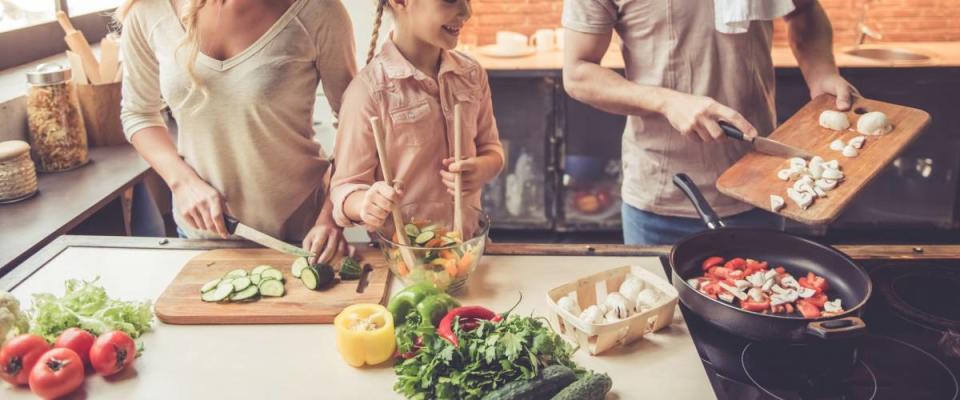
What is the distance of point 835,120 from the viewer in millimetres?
1837

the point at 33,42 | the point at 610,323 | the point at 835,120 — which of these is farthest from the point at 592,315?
the point at 33,42

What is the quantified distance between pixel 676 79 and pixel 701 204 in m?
0.43

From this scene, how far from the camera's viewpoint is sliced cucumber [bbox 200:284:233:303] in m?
1.45

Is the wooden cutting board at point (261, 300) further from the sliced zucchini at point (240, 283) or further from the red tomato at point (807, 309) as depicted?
the red tomato at point (807, 309)

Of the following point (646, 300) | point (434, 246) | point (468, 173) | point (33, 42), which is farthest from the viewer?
point (33, 42)

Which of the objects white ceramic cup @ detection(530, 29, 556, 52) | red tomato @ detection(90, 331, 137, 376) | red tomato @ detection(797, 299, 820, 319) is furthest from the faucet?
red tomato @ detection(90, 331, 137, 376)

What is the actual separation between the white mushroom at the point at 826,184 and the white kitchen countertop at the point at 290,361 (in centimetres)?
49

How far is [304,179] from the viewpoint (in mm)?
1836

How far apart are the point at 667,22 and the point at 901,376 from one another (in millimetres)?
982

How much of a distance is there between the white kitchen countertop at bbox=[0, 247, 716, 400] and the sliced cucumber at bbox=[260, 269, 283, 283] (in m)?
0.13

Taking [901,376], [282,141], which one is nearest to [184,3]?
[282,141]

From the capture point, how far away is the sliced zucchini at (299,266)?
155cm

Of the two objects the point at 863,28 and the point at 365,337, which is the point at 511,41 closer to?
the point at 863,28

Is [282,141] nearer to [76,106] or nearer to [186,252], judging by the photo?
[186,252]
